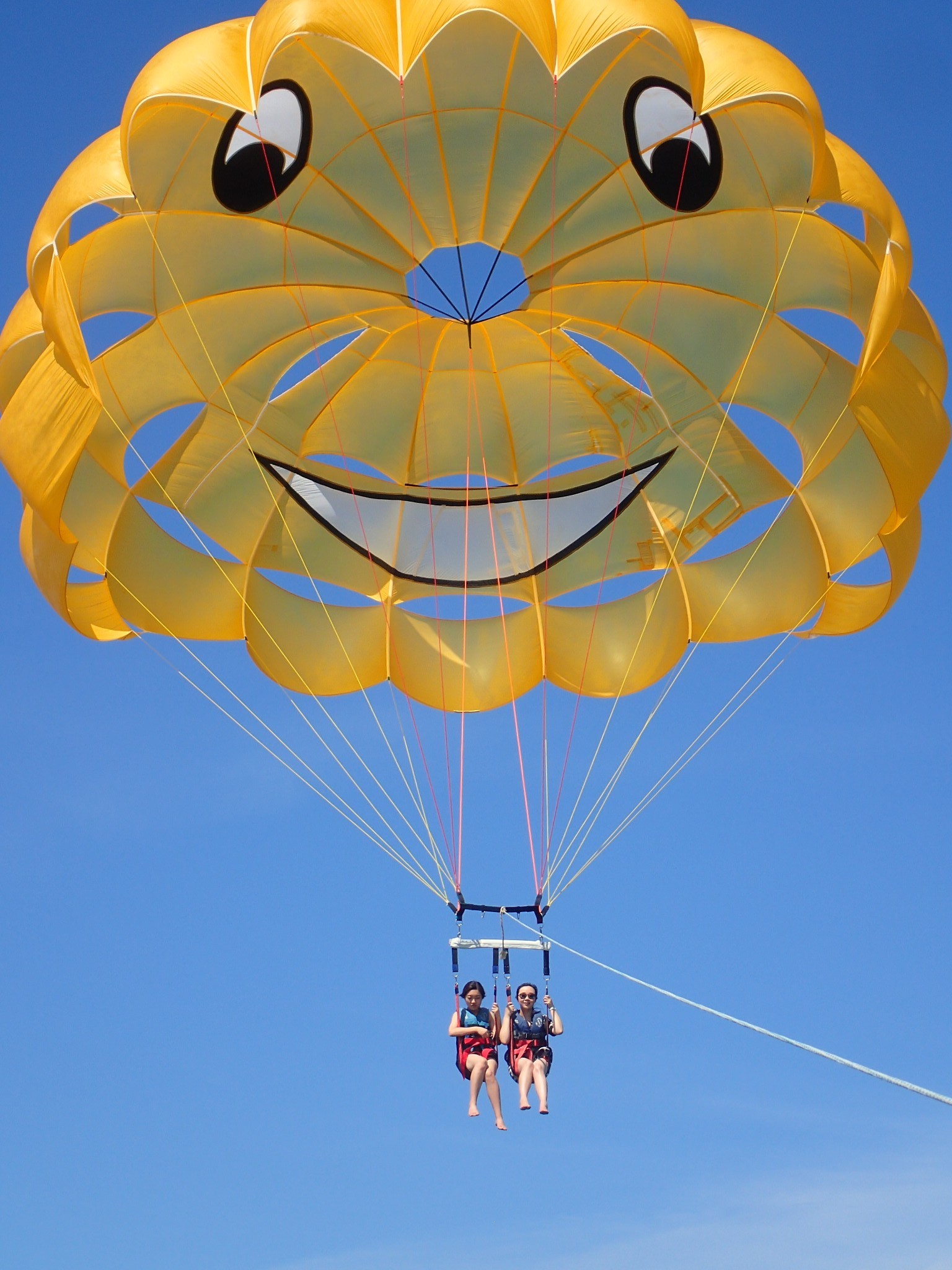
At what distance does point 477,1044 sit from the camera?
10.7 meters

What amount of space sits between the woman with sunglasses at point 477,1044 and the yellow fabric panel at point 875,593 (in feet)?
13.0

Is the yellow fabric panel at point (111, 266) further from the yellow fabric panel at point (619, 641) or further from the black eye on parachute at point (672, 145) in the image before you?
the yellow fabric panel at point (619, 641)

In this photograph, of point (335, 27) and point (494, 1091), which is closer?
point (335, 27)

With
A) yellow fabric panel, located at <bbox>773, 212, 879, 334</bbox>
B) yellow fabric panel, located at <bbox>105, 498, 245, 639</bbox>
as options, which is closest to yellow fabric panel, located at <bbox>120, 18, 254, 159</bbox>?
yellow fabric panel, located at <bbox>105, 498, 245, 639</bbox>

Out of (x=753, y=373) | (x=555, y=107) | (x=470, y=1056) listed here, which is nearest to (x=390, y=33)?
(x=555, y=107)

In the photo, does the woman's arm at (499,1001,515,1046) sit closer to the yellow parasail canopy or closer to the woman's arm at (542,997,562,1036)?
the woman's arm at (542,997,562,1036)

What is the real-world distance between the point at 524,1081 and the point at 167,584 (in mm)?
4438

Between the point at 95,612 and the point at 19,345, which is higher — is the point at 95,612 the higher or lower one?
the lower one

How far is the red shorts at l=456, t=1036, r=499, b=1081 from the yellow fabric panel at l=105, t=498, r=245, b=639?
365 centimetres

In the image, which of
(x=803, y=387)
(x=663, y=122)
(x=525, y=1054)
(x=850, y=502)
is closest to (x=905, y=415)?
(x=803, y=387)

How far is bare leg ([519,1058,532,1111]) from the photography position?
1039cm

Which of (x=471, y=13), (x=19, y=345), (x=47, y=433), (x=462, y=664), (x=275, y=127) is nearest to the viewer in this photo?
(x=471, y=13)

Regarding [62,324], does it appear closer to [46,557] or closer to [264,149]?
[264,149]

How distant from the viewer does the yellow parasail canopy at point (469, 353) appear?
405 inches
